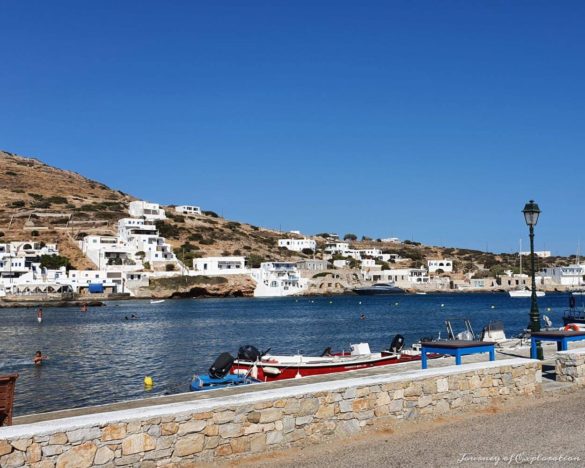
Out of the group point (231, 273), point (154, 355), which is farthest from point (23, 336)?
point (231, 273)

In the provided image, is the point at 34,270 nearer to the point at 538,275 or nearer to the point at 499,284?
the point at 499,284

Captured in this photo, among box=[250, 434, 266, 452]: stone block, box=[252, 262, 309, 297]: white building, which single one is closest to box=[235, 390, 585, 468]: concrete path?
box=[250, 434, 266, 452]: stone block

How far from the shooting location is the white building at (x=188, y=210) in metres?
174

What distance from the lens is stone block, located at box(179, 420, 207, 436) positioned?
23.9ft

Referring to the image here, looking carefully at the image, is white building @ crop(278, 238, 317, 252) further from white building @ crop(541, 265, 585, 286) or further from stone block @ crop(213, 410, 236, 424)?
stone block @ crop(213, 410, 236, 424)

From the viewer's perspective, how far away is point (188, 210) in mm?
180125

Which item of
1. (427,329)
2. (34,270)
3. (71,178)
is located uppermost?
(71,178)

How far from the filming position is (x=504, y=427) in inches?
356

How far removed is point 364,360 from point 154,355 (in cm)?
1685

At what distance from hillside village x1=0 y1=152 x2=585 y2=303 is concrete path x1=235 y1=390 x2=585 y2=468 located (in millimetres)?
96641

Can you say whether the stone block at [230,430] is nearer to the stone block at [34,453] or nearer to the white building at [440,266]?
the stone block at [34,453]

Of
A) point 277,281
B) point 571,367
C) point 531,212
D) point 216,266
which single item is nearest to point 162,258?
point 216,266

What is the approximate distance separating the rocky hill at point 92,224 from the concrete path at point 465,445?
4339 inches

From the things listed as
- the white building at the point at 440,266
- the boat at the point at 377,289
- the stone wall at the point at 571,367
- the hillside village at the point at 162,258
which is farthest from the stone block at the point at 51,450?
the white building at the point at 440,266
